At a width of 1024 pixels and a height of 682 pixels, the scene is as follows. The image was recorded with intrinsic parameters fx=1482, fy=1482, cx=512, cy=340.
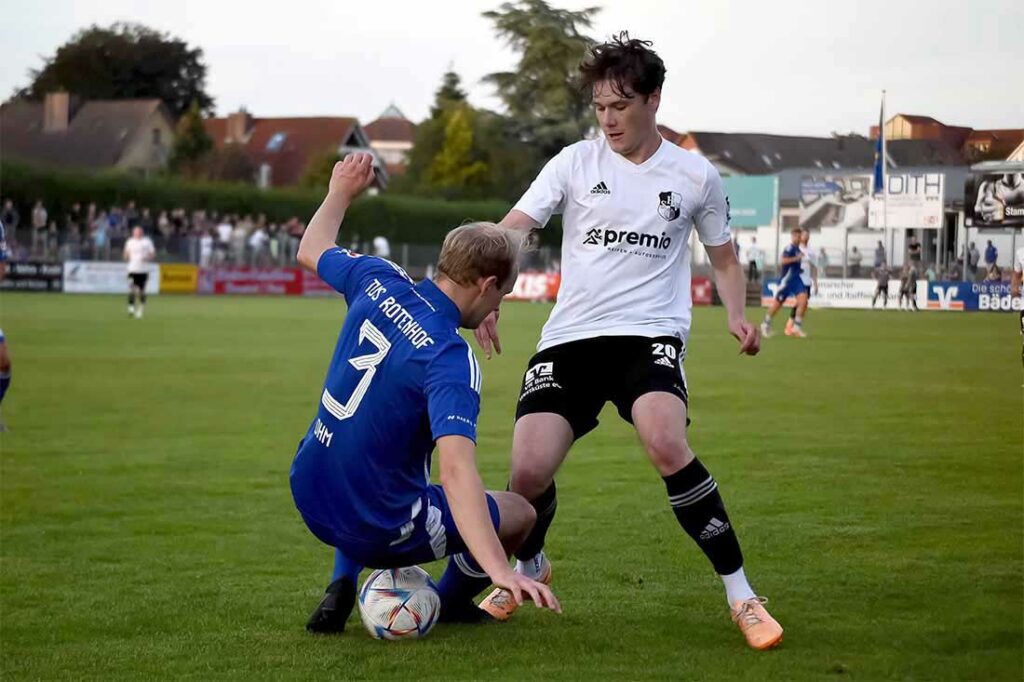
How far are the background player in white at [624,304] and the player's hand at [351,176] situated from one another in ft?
2.60

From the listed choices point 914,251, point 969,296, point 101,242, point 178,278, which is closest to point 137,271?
point 101,242

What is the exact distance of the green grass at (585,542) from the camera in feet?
18.2

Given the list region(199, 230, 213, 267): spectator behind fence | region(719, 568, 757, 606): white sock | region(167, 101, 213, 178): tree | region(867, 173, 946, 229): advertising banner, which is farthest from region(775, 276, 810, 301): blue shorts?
region(167, 101, 213, 178): tree

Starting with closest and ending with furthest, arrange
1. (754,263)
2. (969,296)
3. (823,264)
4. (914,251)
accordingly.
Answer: (969,296) < (914,251) < (823,264) < (754,263)

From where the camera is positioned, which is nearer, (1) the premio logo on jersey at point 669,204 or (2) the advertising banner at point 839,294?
(1) the premio logo on jersey at point 669,204

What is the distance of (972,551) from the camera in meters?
7.62

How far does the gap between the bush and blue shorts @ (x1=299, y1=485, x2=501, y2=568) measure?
153ft

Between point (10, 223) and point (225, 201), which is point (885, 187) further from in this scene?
point (225, 201)

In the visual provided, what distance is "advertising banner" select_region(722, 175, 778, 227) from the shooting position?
2323 inches

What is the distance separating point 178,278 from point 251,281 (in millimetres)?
2881

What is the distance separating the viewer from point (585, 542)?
7.96 meters

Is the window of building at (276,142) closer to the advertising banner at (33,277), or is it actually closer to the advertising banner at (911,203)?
the advertising banner at (33,277)

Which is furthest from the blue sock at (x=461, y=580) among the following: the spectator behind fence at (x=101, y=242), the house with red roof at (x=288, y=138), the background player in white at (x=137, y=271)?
the house with red roof at (x=288, y=138)

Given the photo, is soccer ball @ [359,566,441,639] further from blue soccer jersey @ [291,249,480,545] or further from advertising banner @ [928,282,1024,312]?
advertising banner @ [928,282,1024,312]
